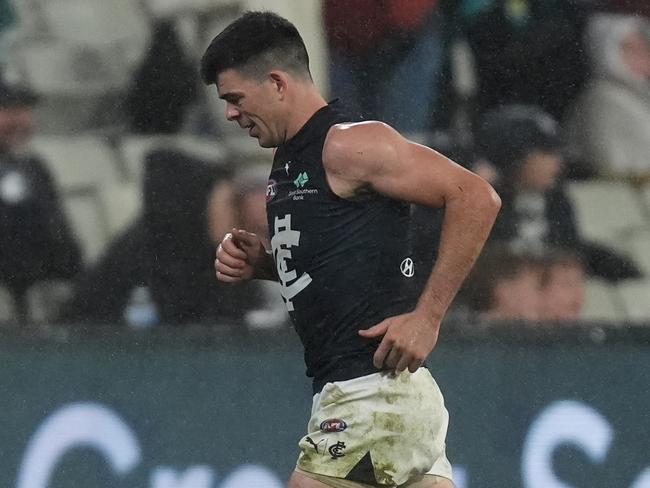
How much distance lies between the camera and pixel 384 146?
11.4ft

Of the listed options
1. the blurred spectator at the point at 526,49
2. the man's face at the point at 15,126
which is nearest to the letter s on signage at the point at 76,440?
the man's face at the point at 15,126

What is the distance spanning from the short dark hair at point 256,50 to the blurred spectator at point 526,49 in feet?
6.29

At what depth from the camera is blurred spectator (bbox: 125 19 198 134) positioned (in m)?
5.45

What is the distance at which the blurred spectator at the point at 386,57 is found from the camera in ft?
18.0

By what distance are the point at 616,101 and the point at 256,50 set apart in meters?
2.35

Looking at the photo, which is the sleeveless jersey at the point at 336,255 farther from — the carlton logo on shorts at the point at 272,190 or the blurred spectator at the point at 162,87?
the blurred spectator at the point at 162,87

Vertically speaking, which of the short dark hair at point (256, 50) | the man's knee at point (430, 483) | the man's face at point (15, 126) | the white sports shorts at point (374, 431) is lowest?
the man's knee at point (430, 483)

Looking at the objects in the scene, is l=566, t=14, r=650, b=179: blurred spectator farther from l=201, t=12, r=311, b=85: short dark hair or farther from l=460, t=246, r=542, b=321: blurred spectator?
l=201, t=12, r=311, b=85: short dark hair

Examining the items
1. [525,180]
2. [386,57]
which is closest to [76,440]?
[386,57]

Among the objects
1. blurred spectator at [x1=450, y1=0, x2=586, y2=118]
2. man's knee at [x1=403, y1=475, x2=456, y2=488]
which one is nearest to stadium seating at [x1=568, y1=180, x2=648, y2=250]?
blurred spectator at [x1=450, y1=0, x2=586, y2=118]

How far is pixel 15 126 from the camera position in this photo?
5383mm

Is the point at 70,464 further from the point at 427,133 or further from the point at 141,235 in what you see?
the point at 427,133

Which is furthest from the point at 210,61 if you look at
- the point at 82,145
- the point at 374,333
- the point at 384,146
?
the point at 82,145

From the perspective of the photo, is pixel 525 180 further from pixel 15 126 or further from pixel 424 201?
pixel 424 201
